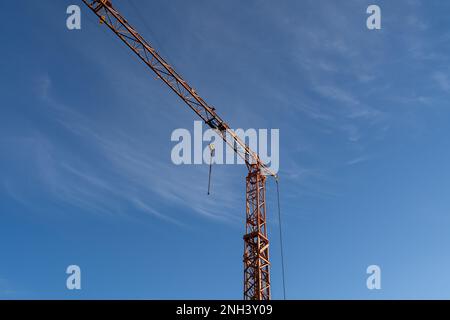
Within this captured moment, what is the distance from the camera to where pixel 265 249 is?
149ft

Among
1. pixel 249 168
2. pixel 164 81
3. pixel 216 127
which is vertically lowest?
pixel 249 168
